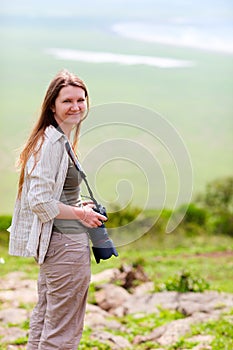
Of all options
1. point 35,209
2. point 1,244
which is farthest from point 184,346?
point 1,244

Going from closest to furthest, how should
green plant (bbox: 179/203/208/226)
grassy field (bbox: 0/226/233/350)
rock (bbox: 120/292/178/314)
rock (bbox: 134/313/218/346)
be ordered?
rock (bbox: 134/313/218/346), grassy field (bbox: 0/226/233/350), rock (bbox: 120/292/178/314), green plant (bbox: 179/203/208/226)

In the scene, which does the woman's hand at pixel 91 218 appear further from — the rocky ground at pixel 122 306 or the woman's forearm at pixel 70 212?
Answer: the rocky ground at pixel 122 306

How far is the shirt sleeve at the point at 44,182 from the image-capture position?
2012mm

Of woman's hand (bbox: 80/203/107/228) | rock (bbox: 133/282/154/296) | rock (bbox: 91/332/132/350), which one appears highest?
woman's hand (bbox: 80/203/107/228)

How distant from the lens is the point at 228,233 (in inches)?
245

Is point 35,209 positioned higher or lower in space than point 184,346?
higher

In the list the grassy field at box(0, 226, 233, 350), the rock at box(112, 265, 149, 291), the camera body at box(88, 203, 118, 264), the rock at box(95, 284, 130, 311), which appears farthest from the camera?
the rock at box(112, 265, 149, 291)

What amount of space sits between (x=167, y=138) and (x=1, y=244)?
12.0 ft

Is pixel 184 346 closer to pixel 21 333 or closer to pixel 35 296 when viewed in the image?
pixel 21 333

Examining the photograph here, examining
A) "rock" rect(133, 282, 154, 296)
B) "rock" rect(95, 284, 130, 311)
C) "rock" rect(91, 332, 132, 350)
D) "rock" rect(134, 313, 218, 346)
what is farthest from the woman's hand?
"rock" rect(133, 282, 154, 296)

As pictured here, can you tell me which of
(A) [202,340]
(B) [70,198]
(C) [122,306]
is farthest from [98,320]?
(B) [70,198]

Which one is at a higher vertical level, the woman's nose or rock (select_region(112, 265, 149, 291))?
the woman's nose

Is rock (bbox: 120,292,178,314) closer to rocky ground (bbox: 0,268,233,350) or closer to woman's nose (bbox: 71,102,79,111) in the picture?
rocky ground (bbox: 0,268,233,350)

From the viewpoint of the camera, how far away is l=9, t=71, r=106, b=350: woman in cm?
204
